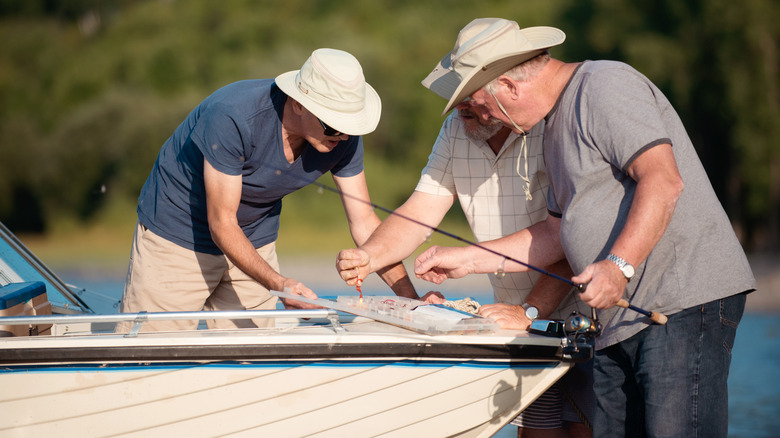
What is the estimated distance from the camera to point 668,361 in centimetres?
235

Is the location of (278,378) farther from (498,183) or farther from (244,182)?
(498,183)

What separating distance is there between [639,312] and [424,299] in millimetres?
1012

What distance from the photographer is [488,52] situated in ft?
8.51

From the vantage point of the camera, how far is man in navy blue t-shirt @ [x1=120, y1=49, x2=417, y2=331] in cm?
309

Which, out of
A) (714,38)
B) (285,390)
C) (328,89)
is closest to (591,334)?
(285,390)

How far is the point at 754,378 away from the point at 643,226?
5677 millimetres

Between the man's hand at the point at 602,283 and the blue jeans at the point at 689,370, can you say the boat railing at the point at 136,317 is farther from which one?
the blue jeans at the point at 689,370

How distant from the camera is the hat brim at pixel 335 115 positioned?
119 inches

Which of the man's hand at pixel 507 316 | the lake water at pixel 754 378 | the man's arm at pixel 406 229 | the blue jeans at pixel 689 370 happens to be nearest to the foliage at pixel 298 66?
the lake water at pixel 754 378

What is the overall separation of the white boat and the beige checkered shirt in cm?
42

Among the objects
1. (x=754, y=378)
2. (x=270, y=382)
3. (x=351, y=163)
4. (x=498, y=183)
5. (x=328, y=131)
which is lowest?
(x=754, y=378)

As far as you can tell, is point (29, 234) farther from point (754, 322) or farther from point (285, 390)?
point (285, 390)

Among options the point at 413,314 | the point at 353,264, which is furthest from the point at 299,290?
the point at 413,314

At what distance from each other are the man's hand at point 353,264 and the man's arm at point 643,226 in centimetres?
112
